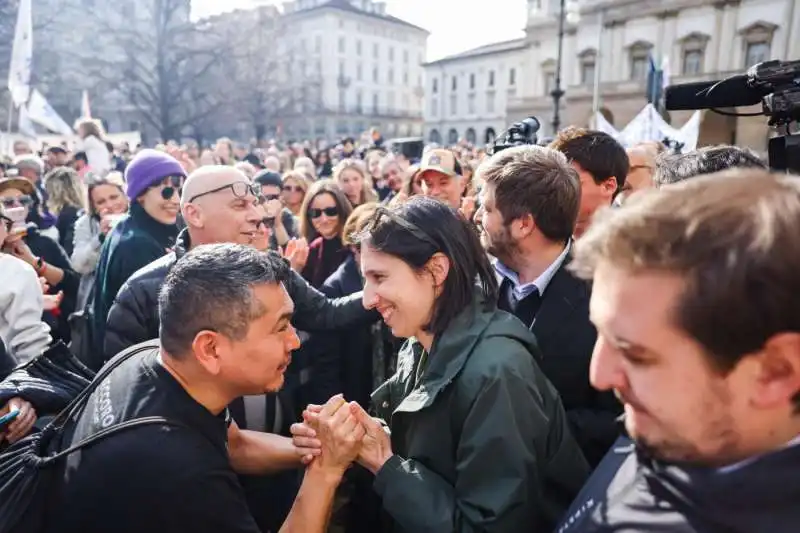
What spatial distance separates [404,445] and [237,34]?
3384cm

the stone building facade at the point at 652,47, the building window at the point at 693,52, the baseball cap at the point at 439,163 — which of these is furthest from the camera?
the building window at the point at 693,52

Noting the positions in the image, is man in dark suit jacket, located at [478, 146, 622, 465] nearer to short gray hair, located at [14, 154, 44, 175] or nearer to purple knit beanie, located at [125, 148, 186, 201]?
purple knit beanie, located at [125, 148, 186, 201]

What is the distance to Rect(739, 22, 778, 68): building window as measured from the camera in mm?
33378

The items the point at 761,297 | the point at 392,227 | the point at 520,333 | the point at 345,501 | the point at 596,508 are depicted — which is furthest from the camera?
the point at 345,501

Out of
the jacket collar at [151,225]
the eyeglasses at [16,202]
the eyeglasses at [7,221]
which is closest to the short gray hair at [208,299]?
the jacket collar at [151,225]

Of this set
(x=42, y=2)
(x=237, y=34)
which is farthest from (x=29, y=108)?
(x=42, y=2)

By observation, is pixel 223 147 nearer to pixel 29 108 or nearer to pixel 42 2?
pixel 29 108

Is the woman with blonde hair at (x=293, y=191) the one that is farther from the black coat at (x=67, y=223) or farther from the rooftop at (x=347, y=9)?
the rooftop at (x=347, y=9)

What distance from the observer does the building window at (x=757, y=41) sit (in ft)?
110

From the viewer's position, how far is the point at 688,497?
1.02 metres

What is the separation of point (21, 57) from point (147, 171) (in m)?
8.99

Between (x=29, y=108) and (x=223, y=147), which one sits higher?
(x=29, y=108)

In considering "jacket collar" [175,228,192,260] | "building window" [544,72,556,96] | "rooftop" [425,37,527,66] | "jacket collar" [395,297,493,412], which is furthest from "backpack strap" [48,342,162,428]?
"rooftop" [425,37,527,66]

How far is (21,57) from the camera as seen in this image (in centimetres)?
1062
